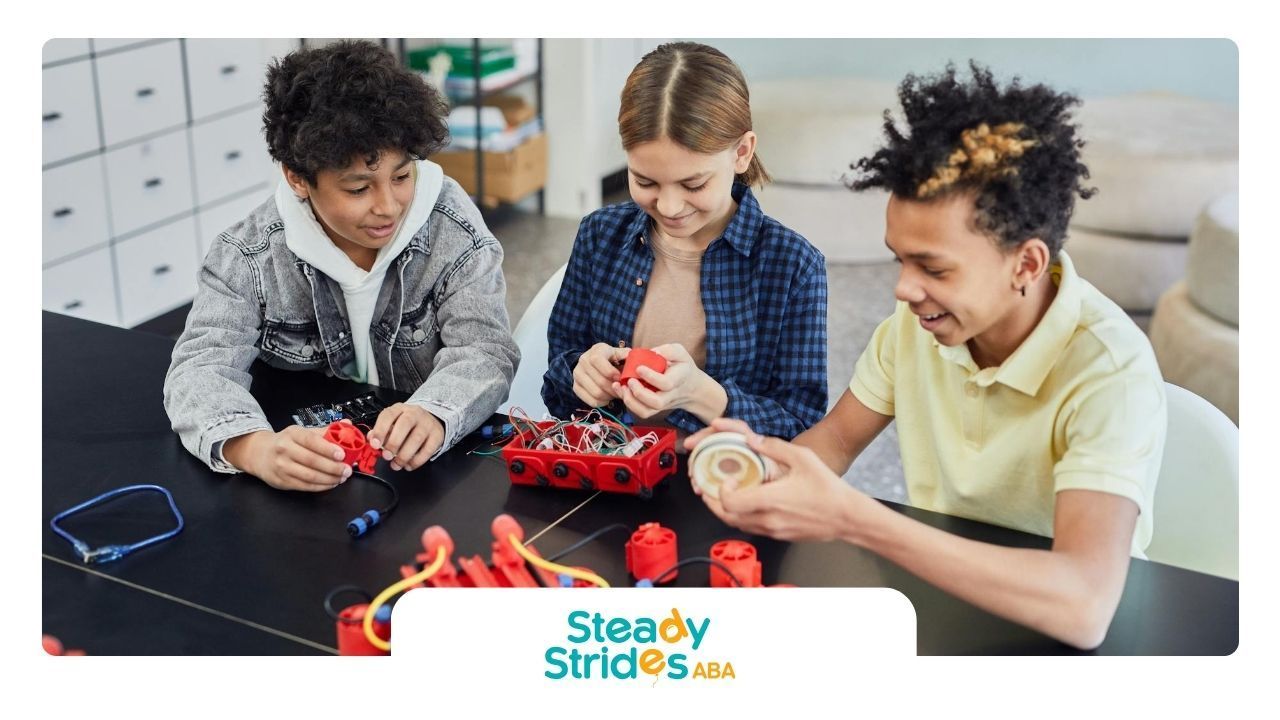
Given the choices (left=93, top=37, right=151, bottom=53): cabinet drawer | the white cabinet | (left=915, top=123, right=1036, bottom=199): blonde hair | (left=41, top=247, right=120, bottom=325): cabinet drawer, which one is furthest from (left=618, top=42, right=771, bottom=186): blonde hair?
(left=41, top=247, right=120, bottom=325): cabinet drawer

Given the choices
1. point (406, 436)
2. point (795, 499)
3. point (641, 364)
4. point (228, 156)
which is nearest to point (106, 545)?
point (406, 436)

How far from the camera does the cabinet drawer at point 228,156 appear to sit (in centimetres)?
224

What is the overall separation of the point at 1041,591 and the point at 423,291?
831 mm

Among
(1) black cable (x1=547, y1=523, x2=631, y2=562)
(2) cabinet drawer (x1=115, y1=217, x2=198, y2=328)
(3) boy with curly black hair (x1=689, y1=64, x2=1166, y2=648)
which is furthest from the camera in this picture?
(2) cabinet drawer (x1=115, y1=217, x2=198, y2=328)

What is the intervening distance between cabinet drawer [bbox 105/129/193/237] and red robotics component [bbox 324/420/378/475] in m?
1.12

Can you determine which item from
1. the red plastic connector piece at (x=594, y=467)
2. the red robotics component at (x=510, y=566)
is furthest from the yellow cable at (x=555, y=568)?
the red plastic connector piece at (x=594, y=467)

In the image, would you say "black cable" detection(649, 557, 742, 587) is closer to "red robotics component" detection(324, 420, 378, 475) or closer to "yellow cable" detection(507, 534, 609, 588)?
"yellow cable" detection(507, 534, 609, 588)

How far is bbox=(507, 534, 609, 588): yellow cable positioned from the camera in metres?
1.12

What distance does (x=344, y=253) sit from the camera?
1.53 meters

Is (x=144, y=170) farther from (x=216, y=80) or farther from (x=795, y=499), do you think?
(x=795, y=499)

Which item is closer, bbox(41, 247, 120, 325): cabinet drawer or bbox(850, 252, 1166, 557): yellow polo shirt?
bbox(850, 252, 1166, 557): yellow polo shirt

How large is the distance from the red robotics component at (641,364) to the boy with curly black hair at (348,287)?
0.20 meters

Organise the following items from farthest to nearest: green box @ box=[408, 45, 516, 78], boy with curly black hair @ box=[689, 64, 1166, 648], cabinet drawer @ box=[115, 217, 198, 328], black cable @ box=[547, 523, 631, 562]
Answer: cabinet drawer @ box=[115, 217, 198, 328] < green box @ box=[408, 45, 516, 78] < black cable @ box=[547, 523, 631, 562] < boy with curly black hair @ box=[689, 64, 1166, 648]

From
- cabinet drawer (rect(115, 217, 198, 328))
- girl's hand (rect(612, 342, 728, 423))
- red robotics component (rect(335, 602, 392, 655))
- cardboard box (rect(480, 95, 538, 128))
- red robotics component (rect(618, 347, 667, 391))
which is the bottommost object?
cabinet drawer (rect(115, 217, 198, 328))
